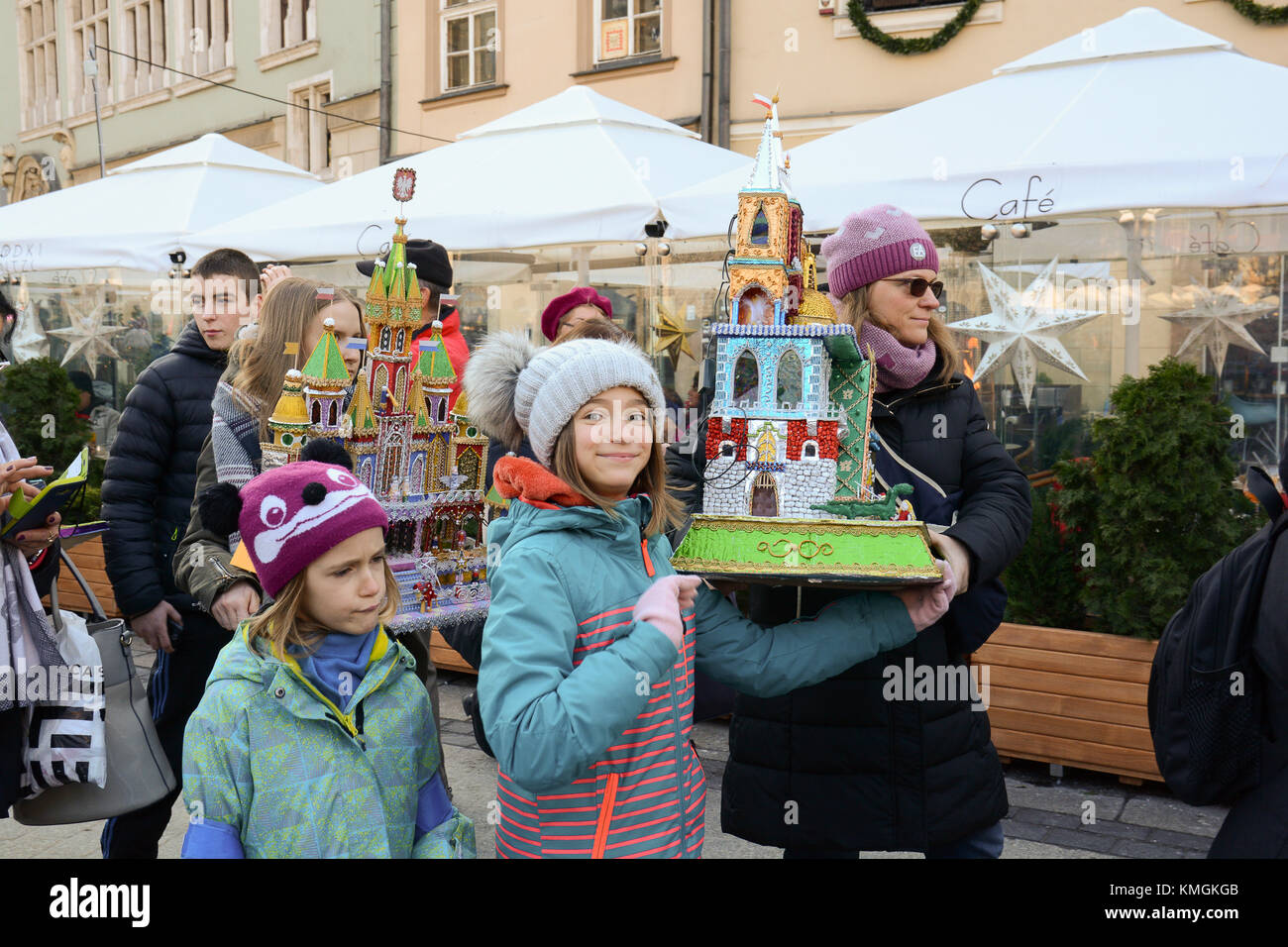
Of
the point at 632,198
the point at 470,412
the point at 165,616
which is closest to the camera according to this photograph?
the point at 470,412

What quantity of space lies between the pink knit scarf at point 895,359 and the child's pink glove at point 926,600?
1.71 feet

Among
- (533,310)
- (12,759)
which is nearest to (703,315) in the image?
(533,310)

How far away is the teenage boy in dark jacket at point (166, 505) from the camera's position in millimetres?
3480

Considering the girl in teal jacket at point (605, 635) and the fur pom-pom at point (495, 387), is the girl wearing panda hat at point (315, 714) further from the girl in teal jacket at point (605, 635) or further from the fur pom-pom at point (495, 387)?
the fur pom-pom at point (495, 387)

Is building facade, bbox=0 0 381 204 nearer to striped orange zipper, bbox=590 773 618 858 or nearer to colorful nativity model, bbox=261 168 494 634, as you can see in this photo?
colorful nativity model, bbox=261 168 494 634

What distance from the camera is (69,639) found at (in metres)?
2.93

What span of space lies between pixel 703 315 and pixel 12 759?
7305 millimetres

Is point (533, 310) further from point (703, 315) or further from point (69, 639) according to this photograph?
point (69, 639)

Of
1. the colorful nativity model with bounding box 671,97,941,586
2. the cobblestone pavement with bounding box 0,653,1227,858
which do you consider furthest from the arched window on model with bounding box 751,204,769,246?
the cobblestone pavement with bounding box 0,653,1227,858

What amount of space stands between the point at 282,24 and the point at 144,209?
29.8 ft

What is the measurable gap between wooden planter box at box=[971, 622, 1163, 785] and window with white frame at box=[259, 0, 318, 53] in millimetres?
14732

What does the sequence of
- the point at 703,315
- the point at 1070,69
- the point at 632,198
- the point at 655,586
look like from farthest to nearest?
the point at 703,315 → the point at 632,198 → the point at 1070,69 → the point at 655,586

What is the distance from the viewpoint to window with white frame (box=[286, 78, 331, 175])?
15.7 metres

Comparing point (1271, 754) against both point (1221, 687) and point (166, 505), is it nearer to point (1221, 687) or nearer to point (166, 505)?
point (1221, 687)
